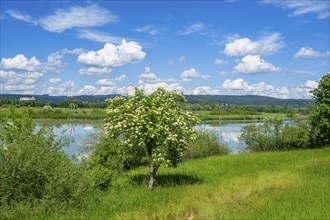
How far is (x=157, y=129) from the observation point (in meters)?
18.2

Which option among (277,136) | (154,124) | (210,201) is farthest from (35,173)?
(277,136)

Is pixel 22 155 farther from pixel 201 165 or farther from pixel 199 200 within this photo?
pixel 201 165

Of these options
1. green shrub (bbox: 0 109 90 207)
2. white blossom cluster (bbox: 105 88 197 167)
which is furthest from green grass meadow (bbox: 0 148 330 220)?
white blossom cluster (bbox: 105 88 197 167)

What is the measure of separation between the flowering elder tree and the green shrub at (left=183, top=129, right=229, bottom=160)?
23.9 metres

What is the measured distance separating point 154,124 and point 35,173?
5.71m

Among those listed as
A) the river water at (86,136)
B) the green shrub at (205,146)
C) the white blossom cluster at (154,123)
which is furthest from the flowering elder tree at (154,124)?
the green shrub at (205,146)

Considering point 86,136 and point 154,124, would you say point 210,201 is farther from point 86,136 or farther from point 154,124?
point 86,136

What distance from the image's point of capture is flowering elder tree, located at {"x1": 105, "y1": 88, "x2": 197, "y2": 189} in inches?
728

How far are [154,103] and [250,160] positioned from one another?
17.2 meters

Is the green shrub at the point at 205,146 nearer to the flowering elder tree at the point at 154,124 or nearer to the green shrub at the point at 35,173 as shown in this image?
the flowering elder tree at the point at 154,124

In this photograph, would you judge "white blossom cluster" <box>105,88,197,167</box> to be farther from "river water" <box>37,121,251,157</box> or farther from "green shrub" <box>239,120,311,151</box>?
"green shrub" <box>239,120,311,151</box>

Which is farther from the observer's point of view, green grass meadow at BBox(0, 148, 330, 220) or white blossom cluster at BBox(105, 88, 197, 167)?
white blossom cluster at BBox(105, 88, 197, 167)

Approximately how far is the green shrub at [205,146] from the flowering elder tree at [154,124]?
23877mm

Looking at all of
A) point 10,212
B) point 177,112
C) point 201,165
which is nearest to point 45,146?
point 10,212
